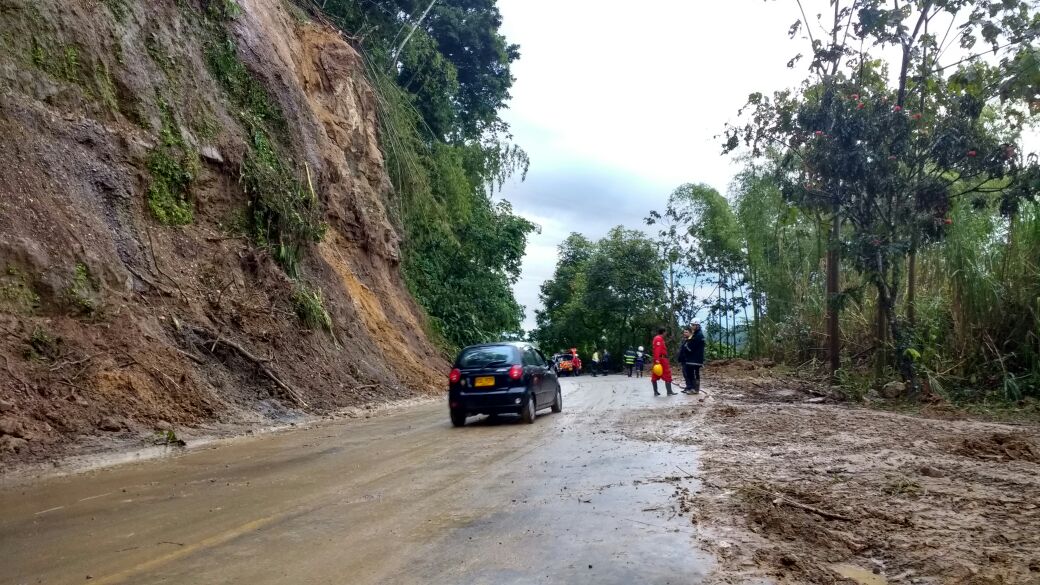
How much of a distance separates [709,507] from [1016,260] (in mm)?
12546

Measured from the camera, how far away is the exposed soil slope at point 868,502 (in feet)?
15.7

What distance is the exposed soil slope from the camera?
4.79 metres

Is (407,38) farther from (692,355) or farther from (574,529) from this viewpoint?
(574,529)

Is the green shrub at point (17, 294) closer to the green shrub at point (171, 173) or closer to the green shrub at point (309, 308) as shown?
the green shrub at point (171, 173)

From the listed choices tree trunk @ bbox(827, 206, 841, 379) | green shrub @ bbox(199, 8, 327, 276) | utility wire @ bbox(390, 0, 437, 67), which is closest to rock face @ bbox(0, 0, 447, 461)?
green shrub @ bbox(199, 8, 327, 276)

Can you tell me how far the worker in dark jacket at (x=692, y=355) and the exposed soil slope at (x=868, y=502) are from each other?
7359 mm

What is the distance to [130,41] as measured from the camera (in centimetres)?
1598

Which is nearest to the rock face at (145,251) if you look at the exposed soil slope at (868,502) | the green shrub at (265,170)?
the green shrub at (265,170)

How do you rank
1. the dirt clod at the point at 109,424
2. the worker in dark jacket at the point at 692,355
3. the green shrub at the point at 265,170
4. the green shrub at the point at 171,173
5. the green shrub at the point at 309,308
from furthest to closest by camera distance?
A: 1. the worker in dark jacket at the point at 692,355
2. the green shrub at the point at 265,170
3. the green shrub at the point at 309,308
4. the green shrub at the point at 171,173
5. the dirt clod at the point at 109,424

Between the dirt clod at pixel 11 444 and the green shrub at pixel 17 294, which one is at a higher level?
the green shrub at pixel 17 294

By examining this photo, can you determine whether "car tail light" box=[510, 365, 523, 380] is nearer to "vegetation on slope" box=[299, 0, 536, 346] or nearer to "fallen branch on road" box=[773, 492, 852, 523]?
"fallen branch on road" box=[773, 492, 852, 523]

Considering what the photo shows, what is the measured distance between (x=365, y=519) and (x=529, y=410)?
7639 millimetres

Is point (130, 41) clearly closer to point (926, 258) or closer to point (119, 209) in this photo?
point (119, 209)

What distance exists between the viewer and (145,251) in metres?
14.0
